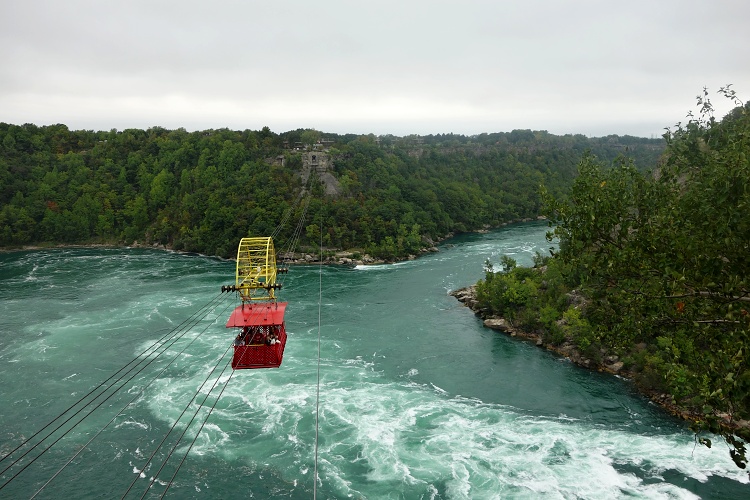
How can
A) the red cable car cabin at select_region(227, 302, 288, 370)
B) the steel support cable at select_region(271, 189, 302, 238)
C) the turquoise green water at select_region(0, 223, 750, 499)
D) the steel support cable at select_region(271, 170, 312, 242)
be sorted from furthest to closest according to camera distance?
the steel support cable at select_region(271, 170, 312, 242) → the steel support cable at select_region(271, 189, 302, 238) → the turquoise green water at select_region(0, 223, 750, 499) → the red cable car cabin at select_region(227, 302, 288, 370)

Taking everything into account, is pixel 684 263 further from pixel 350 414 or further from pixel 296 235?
pixel 296 235

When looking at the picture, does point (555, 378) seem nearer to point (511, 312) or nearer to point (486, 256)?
point (511, 312)

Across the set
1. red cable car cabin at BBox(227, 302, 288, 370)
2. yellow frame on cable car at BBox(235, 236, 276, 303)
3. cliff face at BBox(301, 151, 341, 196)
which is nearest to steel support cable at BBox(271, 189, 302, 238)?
cliff face at BBox(301, 151, 341, 196)

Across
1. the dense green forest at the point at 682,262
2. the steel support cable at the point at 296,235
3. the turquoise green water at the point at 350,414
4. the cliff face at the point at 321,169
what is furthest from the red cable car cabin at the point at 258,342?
the cliff face at the point at 321,169

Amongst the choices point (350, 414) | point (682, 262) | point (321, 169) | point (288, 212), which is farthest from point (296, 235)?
point (682, 262)

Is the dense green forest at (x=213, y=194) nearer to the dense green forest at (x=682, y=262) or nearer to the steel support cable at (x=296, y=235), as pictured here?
the steel support cable at (x=296, y=235)

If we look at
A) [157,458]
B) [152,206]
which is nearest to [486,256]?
[157,458]

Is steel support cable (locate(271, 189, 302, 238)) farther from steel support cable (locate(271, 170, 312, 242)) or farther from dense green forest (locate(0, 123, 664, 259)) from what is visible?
dense green forest (locate(0, 123, 664, 259))
